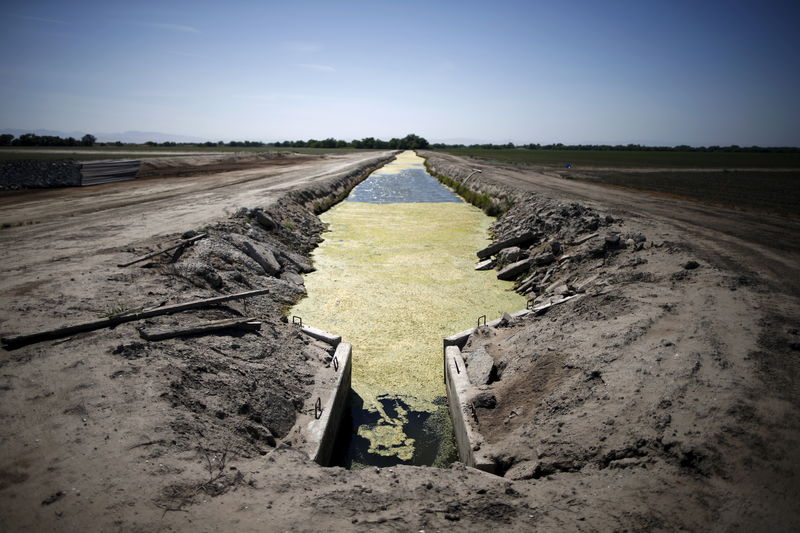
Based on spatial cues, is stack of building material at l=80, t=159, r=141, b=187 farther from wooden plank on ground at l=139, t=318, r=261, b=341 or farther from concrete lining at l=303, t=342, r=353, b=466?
concrete lining at l=303, t=342, r=353, b=466

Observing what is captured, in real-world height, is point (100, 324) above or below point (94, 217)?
below

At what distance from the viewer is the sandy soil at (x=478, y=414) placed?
399cm

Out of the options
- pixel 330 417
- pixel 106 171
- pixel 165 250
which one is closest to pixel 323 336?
pixel 330 417

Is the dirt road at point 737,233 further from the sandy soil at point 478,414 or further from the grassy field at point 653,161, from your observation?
the grassy field at point 653,161

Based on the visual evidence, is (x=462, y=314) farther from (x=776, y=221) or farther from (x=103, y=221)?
(x=776, y=221)

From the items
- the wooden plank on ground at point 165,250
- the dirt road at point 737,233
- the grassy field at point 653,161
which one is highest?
the grassy field at point 653,161

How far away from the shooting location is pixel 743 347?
622 cm

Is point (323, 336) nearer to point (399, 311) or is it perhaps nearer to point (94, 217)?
point (399, 311)

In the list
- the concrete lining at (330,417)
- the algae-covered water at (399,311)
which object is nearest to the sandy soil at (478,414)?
the concrete lining at (330,417)

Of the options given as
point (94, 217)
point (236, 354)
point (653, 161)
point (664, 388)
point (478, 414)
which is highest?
point (653, 161)

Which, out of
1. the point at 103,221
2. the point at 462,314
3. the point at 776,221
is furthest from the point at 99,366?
the point at 776,221

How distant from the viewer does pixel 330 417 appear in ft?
20.7

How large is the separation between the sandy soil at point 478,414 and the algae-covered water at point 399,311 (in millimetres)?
1138

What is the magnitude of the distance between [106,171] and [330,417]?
31.9 m
